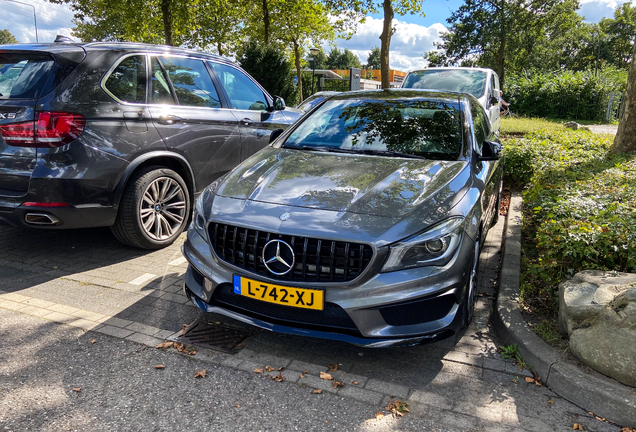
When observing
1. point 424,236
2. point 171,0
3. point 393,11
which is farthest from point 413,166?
point 393,11

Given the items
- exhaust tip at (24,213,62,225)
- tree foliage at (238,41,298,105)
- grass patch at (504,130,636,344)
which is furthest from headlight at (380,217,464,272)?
tree foliage at (238,41,298,105)

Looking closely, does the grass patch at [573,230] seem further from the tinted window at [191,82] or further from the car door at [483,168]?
the tinted window at [191,82]

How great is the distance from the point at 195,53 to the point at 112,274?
264 centimetres

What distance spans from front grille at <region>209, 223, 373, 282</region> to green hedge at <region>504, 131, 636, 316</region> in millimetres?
1624

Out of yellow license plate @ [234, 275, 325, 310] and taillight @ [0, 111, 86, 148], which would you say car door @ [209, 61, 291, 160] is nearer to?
taillight @ [0, 111, 86, 148]

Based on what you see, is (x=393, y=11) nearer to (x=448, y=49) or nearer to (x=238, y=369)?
(x=238, y=369)

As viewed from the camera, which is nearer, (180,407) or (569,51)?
(180,407)

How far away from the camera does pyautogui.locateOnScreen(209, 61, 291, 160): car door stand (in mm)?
5652

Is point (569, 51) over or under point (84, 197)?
over

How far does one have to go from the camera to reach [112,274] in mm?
4312

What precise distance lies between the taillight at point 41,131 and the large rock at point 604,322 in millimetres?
3920

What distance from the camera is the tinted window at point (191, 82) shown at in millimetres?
4969

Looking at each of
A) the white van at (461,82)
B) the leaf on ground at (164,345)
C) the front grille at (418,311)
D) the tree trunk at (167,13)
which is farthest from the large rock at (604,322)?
the tree trunk at (167,13)

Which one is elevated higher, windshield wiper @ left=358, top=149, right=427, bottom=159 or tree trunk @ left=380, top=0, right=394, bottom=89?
tree trunk @ left=380, top=0, right=394, bottom=89
